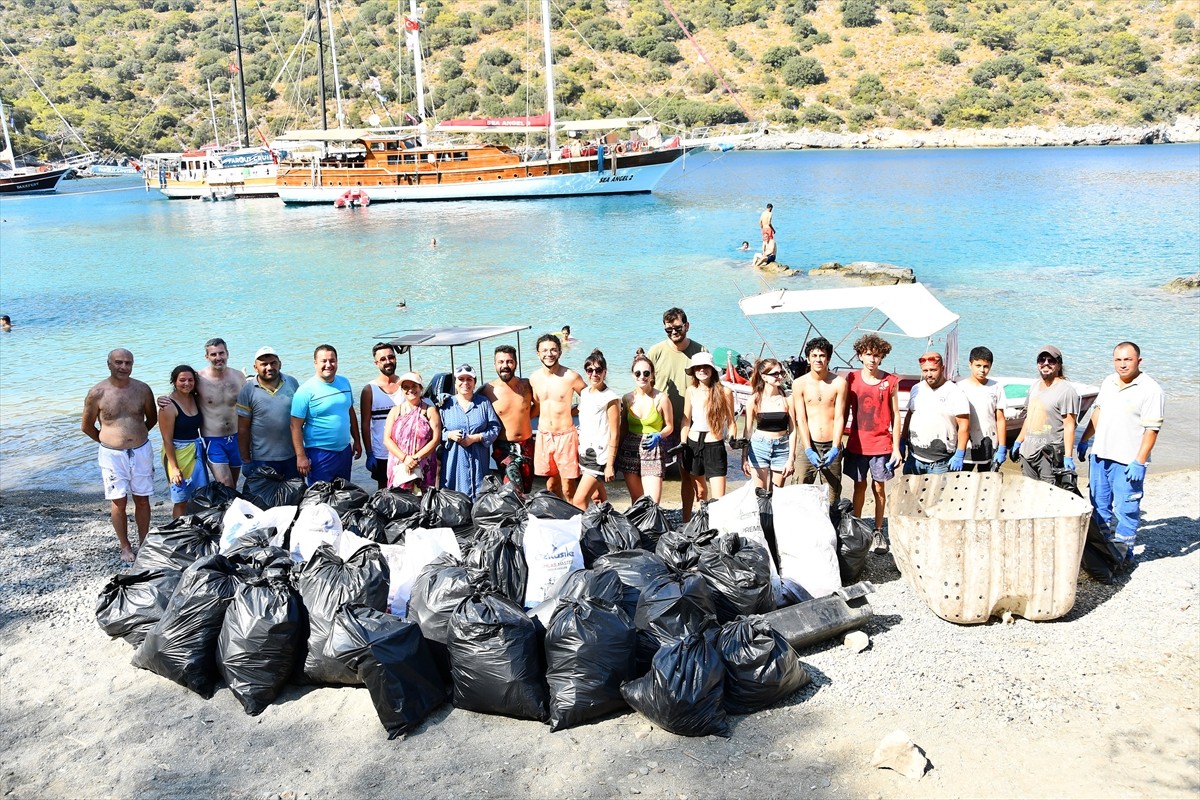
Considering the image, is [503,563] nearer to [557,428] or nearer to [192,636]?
[192,636]

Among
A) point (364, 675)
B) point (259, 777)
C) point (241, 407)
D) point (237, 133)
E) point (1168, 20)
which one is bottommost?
point (259, 777)

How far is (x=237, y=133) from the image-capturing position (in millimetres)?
73250

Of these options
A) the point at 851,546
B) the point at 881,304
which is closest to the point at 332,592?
the point at 851,546

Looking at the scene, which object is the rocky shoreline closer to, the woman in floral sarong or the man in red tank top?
the man in red tank top

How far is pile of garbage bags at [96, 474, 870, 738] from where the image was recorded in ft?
13.6

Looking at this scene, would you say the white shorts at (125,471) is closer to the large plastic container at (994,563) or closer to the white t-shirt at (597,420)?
the white t-shirt at (597,420)

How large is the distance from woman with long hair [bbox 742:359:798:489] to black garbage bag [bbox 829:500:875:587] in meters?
0.77

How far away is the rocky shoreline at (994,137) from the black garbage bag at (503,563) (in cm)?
6988

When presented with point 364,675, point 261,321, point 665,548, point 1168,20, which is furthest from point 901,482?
point 1168,20

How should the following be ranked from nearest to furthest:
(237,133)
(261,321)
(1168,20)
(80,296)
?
(261,321)
(80,296)
(237,133)
(1168,20)

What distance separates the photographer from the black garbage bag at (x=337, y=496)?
5906 mm

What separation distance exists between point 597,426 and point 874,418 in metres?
1.81

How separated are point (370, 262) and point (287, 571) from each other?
22.5 meters

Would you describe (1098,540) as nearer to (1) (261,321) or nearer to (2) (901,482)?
(2) (901,482)
